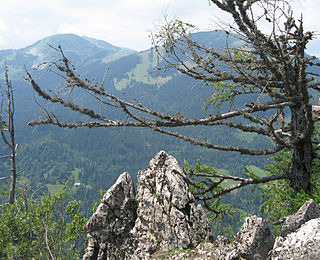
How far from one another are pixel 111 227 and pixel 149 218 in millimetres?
1322

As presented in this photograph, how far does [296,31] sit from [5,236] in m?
11.8

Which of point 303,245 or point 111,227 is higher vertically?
point 303,245

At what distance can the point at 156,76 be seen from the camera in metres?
7.06

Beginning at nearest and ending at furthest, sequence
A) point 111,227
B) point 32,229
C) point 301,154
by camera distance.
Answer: point 301,154
point 111,227
point 32,229

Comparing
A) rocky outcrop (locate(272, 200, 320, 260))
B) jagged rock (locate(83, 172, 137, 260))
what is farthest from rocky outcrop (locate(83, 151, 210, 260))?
rocky outcrop (locate(272, 200, 320, 260))

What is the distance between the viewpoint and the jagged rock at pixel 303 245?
358cm

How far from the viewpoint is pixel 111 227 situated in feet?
27.2

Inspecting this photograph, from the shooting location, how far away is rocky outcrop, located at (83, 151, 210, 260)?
24.1 ft

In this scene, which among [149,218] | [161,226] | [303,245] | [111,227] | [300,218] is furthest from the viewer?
[111,227]

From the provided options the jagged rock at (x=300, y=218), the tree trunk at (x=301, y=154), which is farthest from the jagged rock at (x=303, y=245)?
the tree trunk at (x=301, y=154)

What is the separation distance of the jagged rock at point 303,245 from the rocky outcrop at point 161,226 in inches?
67.4

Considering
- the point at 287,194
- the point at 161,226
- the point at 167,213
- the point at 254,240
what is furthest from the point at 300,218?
the point at 161,226

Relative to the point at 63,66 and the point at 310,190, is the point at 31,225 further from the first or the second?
the point at 310,190

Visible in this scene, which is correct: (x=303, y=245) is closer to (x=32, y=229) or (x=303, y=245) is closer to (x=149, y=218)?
(x=149, y=218)
